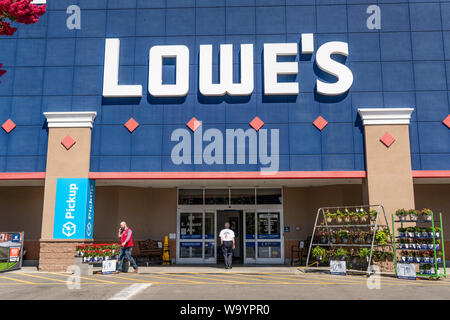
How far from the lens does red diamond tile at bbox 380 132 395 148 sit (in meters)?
14.7

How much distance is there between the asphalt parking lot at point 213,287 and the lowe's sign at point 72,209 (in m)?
1.70

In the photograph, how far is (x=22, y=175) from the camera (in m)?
15.2

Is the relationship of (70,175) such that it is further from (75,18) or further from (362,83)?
(362,83)

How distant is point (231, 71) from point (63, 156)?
713 cm

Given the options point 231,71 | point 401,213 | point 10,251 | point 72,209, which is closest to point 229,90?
point 231,71

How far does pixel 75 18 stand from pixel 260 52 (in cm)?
761

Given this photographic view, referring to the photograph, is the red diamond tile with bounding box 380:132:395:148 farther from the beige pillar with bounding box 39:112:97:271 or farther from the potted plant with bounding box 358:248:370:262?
the beige pillar with bounding box 39:112:97:271

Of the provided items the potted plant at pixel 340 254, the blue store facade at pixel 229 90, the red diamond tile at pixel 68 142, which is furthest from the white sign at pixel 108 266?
the potted plant at pixel 340 254

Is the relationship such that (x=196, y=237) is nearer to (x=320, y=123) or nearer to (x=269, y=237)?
(x=269, y=237)

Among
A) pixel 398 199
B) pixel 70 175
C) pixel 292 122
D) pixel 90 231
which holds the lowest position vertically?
pixel 90 231

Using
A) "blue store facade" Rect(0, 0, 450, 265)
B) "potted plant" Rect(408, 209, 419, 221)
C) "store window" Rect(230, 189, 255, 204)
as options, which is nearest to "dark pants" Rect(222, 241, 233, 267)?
"blue store facade" Rect(0, 0, 450, 265)

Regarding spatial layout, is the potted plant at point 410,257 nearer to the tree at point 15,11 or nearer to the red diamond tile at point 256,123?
the red diamond tile at point 256,123

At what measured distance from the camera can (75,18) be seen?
645 inches
